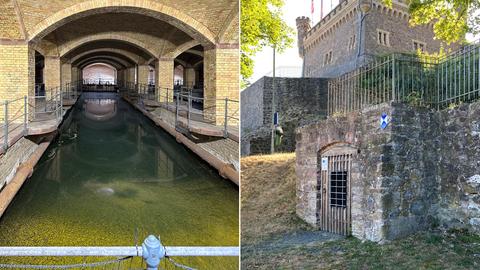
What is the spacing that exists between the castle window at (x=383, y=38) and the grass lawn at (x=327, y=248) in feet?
47.3

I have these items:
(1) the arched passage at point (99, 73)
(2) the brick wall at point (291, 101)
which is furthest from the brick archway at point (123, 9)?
(1) the arched passage at point (99, 73)

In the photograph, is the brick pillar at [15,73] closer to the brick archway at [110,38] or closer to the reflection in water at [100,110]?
the reflection in water at [100,110]

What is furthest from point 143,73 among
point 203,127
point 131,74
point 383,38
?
point 383,38

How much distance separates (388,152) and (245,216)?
2836 millimetres

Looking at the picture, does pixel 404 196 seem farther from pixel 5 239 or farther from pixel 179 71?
pixel 179 71

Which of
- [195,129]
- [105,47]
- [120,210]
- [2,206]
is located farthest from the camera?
[105,47]

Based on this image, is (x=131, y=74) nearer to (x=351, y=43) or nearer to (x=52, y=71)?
(x=52, y=71)

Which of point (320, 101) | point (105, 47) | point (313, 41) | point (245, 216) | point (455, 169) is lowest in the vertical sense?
point (245, 216)

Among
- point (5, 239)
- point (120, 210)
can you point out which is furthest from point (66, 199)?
point (5, 239)

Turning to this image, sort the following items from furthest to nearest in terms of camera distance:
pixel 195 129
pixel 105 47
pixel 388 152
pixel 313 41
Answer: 1. pixel 313 41
2. pixel 105 47
3. pixel 195 129
4. pixel 388 152

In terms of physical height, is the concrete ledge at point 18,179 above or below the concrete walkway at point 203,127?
below

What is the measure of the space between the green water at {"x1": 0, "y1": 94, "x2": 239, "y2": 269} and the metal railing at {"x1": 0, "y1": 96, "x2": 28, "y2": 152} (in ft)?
2.07

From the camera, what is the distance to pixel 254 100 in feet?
55.4

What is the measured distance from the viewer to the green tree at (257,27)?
10.4m
